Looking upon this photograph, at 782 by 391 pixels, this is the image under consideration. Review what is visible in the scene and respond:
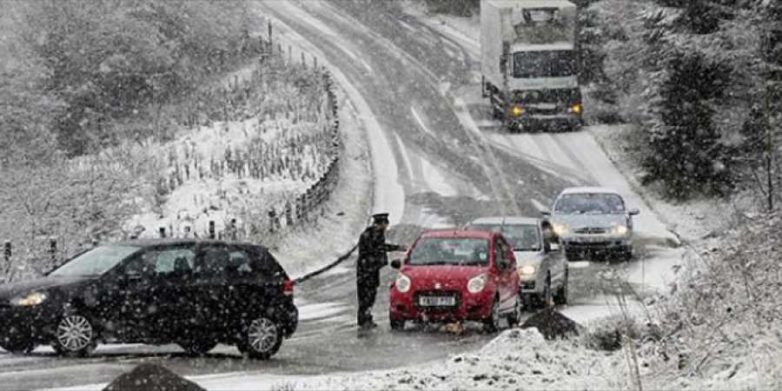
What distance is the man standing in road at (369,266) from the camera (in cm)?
2353

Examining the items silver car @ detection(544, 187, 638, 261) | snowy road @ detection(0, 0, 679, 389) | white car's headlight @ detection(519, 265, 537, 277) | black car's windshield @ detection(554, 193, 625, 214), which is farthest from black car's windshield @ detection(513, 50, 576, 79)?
white car's headlight @ detection(519, 265, 537, 277)

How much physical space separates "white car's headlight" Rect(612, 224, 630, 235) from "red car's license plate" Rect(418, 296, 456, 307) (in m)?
13.4

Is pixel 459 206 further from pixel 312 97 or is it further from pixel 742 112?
pixel 312 97

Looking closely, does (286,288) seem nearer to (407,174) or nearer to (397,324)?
(397,324)

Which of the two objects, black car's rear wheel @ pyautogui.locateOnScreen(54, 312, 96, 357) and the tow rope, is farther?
the tow rope

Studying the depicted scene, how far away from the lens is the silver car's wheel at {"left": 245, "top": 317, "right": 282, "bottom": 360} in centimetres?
1959

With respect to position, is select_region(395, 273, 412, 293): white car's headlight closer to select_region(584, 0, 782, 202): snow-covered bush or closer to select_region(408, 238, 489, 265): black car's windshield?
select_region(408, 238, 489, 265): black car's windshield

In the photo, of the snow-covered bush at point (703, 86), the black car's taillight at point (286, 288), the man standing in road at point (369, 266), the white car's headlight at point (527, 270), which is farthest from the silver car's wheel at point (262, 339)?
the snow-covered bush at point (703, 86)

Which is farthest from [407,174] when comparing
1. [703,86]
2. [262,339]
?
[262,339]

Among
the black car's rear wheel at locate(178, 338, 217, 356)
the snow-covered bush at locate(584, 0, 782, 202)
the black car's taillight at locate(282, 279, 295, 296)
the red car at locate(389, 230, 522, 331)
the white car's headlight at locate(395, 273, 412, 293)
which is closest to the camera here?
the black car's rear wheel at locate(178, 338, 217, 356)

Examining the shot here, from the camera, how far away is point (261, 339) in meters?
19.7

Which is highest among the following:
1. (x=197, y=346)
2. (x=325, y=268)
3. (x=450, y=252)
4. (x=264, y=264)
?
(x=264, y=264)

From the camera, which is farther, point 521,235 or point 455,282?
point 521,235

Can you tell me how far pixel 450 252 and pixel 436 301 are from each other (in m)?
1.43
